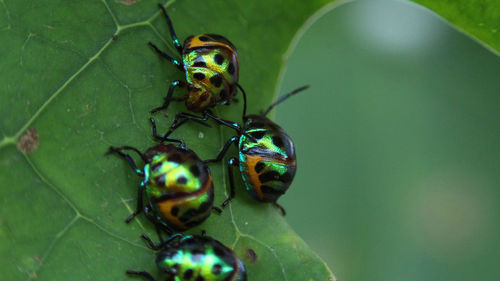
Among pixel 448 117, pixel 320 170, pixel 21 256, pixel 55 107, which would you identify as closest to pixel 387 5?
pixel 448 117

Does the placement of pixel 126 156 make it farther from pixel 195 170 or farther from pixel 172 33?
pixel 172 33

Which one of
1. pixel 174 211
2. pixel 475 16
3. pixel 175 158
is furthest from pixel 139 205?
pixel 475 16

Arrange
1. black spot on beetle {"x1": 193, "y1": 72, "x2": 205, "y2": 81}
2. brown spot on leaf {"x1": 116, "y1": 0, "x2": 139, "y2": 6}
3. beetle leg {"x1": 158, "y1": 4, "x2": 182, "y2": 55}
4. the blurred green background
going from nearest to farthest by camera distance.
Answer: brown spot on leaf {"x1": 116, "y1": 0, "x2": 139, "y2": 6} → beetle leg {"x1": 158, "y1": 4, "x2": 182, "y2": 55} → black spot on beetle {"x1": 193, "y1": 72, "x2": 205, "y2": 81} → the blurred green background

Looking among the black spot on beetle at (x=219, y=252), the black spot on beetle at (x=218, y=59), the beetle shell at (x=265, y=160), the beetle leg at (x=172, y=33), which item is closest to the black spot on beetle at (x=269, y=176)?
the beetle shell at (x=265, y=160)

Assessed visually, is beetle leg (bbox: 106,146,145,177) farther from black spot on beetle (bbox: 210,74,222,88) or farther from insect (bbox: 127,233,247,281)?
black spot on beetle (bbox: 210,74,222,88)

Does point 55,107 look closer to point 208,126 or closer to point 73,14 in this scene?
point 73,14

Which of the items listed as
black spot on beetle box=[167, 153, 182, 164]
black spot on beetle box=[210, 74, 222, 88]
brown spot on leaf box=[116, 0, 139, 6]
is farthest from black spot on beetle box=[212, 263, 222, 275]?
brown spot on leaf box=[116, 0, 139, 6]
